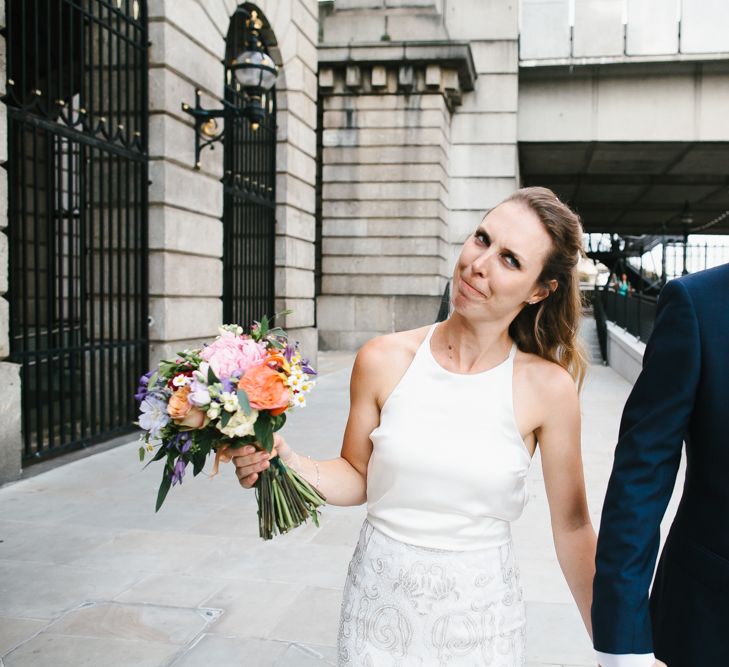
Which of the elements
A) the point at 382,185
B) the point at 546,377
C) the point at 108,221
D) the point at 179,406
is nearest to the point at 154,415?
the point at 179,406

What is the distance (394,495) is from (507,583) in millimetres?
364

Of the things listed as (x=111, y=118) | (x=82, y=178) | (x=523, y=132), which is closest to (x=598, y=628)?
(x=82, y=178)

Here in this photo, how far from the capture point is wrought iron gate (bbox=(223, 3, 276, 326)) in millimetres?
11156

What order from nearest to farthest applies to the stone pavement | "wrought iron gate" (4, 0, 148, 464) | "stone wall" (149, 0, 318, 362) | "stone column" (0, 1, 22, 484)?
1. the stone pavement
2. "stone column" (0, 1, 22, 484)
3. "wrought iron gate" (4, 0, 148, 464)
4. "stone wall" (149, 0, 318, 362)

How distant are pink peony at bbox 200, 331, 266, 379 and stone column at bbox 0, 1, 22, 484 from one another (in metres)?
4.79

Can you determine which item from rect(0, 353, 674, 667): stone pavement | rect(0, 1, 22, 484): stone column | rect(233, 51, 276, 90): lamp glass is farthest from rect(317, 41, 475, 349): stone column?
rect(0, 1, 22, 484): stone column

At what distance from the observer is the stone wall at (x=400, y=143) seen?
19.3 meters

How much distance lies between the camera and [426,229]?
19.4 metres

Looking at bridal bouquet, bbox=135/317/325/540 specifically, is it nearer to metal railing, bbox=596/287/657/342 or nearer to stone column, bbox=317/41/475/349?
metal railing, bbox=596/287/657/342

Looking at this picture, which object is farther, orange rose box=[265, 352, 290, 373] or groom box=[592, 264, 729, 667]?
orange rose box=[265, 352, 290, 373]

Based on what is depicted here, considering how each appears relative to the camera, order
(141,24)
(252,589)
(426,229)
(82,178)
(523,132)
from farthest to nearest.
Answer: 1. (523,132)
2. (426,229)
3. (141,24)
4. (82,178)
5. (252,589)

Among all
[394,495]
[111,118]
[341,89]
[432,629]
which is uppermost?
[341,89]

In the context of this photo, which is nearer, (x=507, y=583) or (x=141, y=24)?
(x=507, y=583)

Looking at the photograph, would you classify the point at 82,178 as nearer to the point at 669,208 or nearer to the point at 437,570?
the point at 437,570
